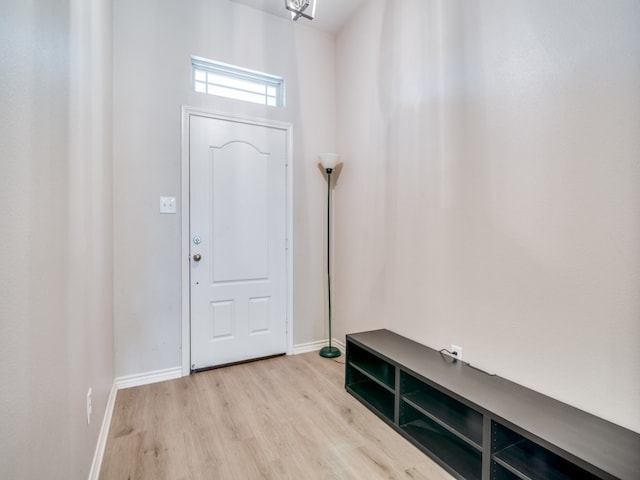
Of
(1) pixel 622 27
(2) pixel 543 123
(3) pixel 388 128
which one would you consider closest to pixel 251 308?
(3) pixel 388 128

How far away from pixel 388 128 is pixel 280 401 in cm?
226

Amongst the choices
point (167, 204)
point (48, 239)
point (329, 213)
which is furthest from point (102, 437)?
point (329, 213)

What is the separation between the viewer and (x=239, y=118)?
2.88 m

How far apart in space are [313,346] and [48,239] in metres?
Result: 2.66

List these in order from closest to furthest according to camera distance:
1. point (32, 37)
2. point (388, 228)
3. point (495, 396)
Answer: point (32, 37), point (495, 396), point (388, 228)

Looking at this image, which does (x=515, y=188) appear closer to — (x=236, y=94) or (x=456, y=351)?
(x=456, y=351)

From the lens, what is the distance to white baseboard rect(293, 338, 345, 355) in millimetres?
3191

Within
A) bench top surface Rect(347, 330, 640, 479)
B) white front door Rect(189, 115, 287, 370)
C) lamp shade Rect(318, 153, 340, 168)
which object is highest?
lamp shade Rect(318, 153, 340, 168)

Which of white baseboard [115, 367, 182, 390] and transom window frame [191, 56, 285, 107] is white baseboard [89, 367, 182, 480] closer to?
white baseboard [115, 367, 182, 390]

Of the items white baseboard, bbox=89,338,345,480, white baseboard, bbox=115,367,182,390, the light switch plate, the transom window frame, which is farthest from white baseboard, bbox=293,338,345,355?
the transom window frame

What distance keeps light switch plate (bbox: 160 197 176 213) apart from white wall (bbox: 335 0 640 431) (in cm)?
168

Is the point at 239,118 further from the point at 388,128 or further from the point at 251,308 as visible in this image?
the point at 251,308

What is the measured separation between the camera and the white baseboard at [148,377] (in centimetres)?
248

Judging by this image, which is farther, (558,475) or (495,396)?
(495,396)
